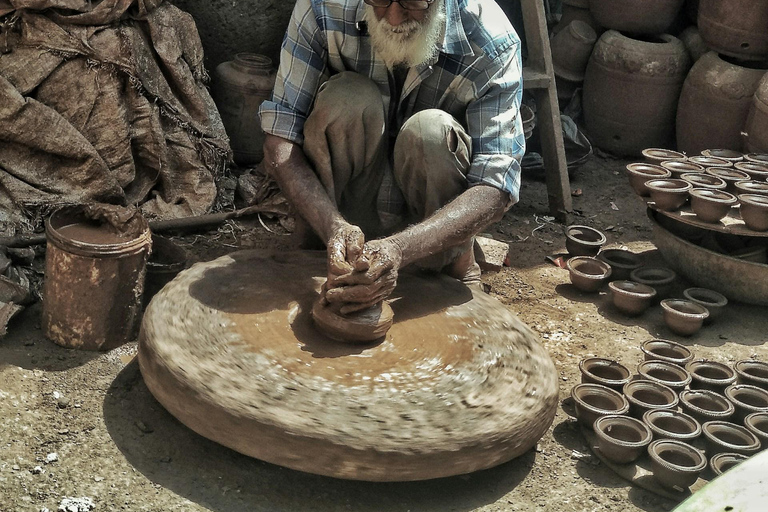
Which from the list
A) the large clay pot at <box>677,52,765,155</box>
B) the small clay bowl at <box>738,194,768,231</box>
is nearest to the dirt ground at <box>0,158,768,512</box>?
the small clay bowl at <box>738,194,768,231</box>

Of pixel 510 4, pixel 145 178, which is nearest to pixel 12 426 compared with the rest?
pixel 145 178

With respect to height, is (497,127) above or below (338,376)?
above

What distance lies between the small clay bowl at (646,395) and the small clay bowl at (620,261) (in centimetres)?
119

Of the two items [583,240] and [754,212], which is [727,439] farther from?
[583,240]

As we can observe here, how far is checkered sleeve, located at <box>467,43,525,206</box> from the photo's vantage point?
343 centimetres

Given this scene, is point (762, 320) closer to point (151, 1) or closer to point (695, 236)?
point (695, 236)

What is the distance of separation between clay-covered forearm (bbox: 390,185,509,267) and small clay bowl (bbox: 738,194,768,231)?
1.31 m

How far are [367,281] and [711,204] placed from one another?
194 centimetres

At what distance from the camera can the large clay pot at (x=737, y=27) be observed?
5.54 metres

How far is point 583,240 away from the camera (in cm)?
480

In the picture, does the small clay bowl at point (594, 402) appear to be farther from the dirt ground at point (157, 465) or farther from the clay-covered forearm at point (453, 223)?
the clay-covered forearm at point (453, 223)

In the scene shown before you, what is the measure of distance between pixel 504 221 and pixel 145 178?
2032mm

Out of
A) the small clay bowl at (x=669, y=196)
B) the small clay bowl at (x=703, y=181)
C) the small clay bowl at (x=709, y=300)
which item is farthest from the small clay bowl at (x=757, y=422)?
the small clay bowl at (x=703, y=181)

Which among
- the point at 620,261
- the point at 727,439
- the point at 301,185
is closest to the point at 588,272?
the point at 620,261
